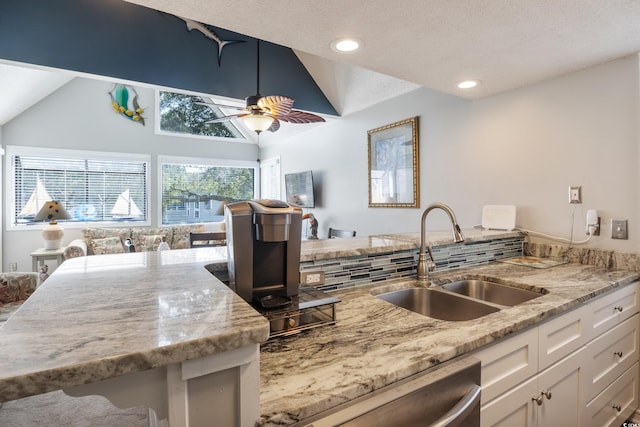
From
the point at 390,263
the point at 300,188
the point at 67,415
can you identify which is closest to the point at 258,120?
the point at 390,263

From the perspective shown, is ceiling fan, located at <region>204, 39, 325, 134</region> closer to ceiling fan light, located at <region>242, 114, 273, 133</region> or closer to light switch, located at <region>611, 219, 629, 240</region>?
ceiling fan light, located at <region>242, 114, 273, 133</region>

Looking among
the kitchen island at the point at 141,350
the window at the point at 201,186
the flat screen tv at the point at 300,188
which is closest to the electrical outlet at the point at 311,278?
the kitchen island at the point at 141,350

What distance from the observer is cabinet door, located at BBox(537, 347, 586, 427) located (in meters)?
1.19

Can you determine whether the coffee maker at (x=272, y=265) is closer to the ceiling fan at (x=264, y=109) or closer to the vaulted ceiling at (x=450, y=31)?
the vaulted ceiling at (x=450, y=31)

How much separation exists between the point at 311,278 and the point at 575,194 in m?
1.90

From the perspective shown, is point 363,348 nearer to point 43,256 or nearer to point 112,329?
point 112,329

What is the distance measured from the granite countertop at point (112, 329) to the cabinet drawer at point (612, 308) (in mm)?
1636

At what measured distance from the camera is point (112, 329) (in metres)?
0.54

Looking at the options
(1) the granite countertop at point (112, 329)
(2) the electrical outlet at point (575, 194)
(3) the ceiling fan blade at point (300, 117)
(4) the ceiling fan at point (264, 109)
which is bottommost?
(1) the granite countertop at point (112, 329)

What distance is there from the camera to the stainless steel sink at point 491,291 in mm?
1554

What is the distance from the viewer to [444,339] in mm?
915

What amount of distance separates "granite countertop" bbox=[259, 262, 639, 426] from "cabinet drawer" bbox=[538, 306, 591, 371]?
0.06 metres

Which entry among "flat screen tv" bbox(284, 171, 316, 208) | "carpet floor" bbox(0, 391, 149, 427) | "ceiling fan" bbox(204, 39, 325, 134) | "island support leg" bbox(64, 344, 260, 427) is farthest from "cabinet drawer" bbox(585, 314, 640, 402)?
"flat screen tv" bbox(284, 171, 316, 208)

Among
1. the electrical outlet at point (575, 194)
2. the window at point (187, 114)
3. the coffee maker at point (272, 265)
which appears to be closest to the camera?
the coffee maker at point (272, 265)
